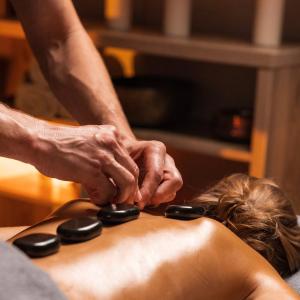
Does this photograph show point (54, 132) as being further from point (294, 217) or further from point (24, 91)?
point (24, 91)

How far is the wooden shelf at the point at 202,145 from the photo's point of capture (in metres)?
2.65

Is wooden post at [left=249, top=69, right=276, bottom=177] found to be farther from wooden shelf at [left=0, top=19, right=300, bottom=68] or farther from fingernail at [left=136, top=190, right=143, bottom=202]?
fingernail at [left=136, top=190, right=143, bottom=202]

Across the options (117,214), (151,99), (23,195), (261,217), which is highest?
(117,214)

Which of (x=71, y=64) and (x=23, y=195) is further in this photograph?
(x=23, y=195)

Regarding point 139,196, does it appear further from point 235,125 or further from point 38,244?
point 235,125

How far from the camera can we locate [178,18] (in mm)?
2762

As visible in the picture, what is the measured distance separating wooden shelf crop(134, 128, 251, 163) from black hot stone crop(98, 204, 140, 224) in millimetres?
1540

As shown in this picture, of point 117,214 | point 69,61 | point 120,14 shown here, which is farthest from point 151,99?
point 117,214

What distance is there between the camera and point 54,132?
4.06 feet

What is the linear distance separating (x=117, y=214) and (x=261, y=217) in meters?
0.38

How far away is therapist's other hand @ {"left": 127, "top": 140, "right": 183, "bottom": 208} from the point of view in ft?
4.38

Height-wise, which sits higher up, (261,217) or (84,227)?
(84,227)

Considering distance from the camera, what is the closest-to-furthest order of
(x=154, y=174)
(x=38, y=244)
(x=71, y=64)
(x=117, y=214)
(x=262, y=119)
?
(x=38, y=244) < (x=117, y=214) < (x=154, y=174) < (x=71, y=64) < (x=262, y=119)

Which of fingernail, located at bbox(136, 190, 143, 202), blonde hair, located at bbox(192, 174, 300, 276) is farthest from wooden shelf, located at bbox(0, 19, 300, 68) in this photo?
fingernail, located at bbox(136, 190, 143, 202)
